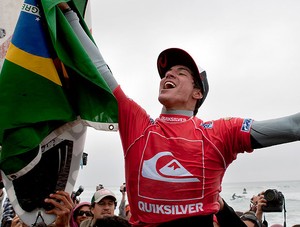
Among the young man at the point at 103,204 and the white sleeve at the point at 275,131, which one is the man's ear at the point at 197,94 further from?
the young man at the point at 103,204

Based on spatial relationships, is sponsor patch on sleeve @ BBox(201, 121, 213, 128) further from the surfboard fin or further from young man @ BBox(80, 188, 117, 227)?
young man @ BBox(80, 188, 117, 227)

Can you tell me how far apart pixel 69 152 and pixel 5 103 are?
456mm

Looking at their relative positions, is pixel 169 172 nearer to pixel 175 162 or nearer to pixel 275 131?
pixel 175 162

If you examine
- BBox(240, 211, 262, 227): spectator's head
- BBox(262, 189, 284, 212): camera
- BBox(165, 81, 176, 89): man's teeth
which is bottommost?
BBox(240, 211, 262, 227): spectator's head

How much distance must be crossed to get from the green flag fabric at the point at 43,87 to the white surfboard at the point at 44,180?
0.34ft

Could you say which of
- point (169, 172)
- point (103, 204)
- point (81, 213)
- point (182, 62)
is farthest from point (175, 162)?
point (81, 213)

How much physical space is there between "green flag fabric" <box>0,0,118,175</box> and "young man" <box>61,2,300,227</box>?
14 cm

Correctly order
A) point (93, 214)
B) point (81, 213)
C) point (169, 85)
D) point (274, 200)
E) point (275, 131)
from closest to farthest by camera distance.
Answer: point (275, 131), point (169, 85), point (274, 200), point (93, 214), point (81, 213)

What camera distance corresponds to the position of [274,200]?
15.7 feet

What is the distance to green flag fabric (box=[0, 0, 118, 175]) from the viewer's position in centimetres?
247

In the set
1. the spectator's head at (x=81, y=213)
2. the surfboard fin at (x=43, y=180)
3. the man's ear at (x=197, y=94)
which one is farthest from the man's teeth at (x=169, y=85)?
the spectator's head at (x=81, y=213)

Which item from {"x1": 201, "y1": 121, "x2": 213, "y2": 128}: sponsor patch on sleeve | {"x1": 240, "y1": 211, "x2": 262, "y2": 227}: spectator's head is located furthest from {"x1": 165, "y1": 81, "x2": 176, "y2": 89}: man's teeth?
{"x1": 240, "y1": 211, "x2": 262, "y2": 227}: spectator's head

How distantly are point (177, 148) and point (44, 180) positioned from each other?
696 millimetres

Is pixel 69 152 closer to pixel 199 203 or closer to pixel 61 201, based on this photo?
pixel 61 201
